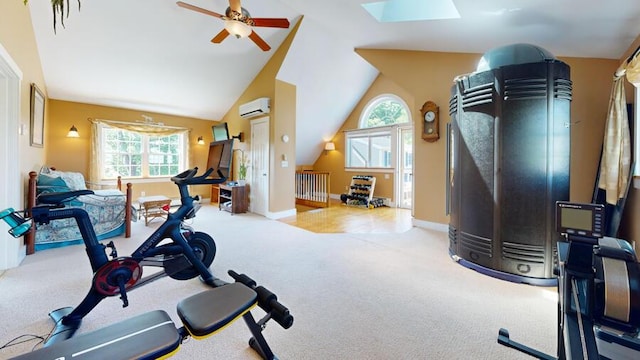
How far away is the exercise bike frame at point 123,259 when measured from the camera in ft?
5.58

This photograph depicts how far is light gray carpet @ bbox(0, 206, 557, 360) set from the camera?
1.62m

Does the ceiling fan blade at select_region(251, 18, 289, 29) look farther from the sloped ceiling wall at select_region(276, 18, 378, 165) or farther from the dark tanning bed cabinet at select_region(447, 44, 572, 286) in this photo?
the dark tanning bed cabinet at select_region(447, 44, 572, 286)

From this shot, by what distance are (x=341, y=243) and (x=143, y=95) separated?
216 inches

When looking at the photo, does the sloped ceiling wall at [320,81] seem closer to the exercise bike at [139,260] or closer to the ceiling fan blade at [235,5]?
the ceiling fan blade at [235,5]

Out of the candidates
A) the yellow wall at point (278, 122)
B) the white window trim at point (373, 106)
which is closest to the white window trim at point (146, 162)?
the yellow wall at point (278, 122)

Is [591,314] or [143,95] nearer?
[591,314]

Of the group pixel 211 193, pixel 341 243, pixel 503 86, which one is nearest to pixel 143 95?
pixel 211 193

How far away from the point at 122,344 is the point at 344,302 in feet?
5.01

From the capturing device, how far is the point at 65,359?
2.93ft

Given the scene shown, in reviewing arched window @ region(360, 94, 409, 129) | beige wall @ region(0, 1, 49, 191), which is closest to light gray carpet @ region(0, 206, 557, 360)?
beige wall @ region(0, 1, 49, 191)

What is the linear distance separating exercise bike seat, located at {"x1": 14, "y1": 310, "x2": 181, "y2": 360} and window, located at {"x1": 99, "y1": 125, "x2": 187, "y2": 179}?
6.47 m

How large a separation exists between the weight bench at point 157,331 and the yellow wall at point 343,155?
6.13 m

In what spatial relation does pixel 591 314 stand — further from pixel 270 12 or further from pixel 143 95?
pixel 143 95

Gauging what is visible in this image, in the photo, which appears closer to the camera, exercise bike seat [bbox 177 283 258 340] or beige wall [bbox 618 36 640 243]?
exercise bike seat [bbox 177 283 258 340]
